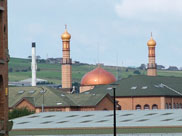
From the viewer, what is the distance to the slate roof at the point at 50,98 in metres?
174

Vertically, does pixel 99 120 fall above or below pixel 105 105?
above

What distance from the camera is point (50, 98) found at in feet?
581

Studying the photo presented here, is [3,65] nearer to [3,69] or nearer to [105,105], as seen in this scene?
[3,69]

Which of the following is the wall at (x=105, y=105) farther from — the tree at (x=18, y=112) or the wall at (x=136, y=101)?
the tree at (x=18, y=112)

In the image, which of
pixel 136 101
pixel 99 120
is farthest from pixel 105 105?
pixel 99 120

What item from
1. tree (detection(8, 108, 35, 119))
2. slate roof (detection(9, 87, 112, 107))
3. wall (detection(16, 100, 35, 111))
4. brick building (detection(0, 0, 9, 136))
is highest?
brick building (detection(0, 0, 9, 136))

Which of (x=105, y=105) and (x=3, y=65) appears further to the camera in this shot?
(x=105, y=105)

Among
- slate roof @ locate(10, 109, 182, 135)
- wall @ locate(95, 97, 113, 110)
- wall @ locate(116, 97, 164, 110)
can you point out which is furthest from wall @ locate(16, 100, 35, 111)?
slate roof @ locate(10, 109, 182, 135)

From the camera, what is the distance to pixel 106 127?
303ft

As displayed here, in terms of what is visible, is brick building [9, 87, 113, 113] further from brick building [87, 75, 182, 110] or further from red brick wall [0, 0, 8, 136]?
red brick wall [0, 0, 8, 136]

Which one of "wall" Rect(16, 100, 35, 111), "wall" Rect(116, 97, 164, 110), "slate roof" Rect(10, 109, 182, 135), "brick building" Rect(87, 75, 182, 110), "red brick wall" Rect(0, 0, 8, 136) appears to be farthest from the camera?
"wall" Rect(116, 97, 164, 110)

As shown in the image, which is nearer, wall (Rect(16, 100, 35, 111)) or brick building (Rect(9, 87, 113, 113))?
wall (Rect(16, 100, 35, 111))

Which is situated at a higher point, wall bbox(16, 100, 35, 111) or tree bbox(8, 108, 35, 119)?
wall bbox(16, 100, 35, 111)

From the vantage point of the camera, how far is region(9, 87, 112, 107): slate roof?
174500mm
